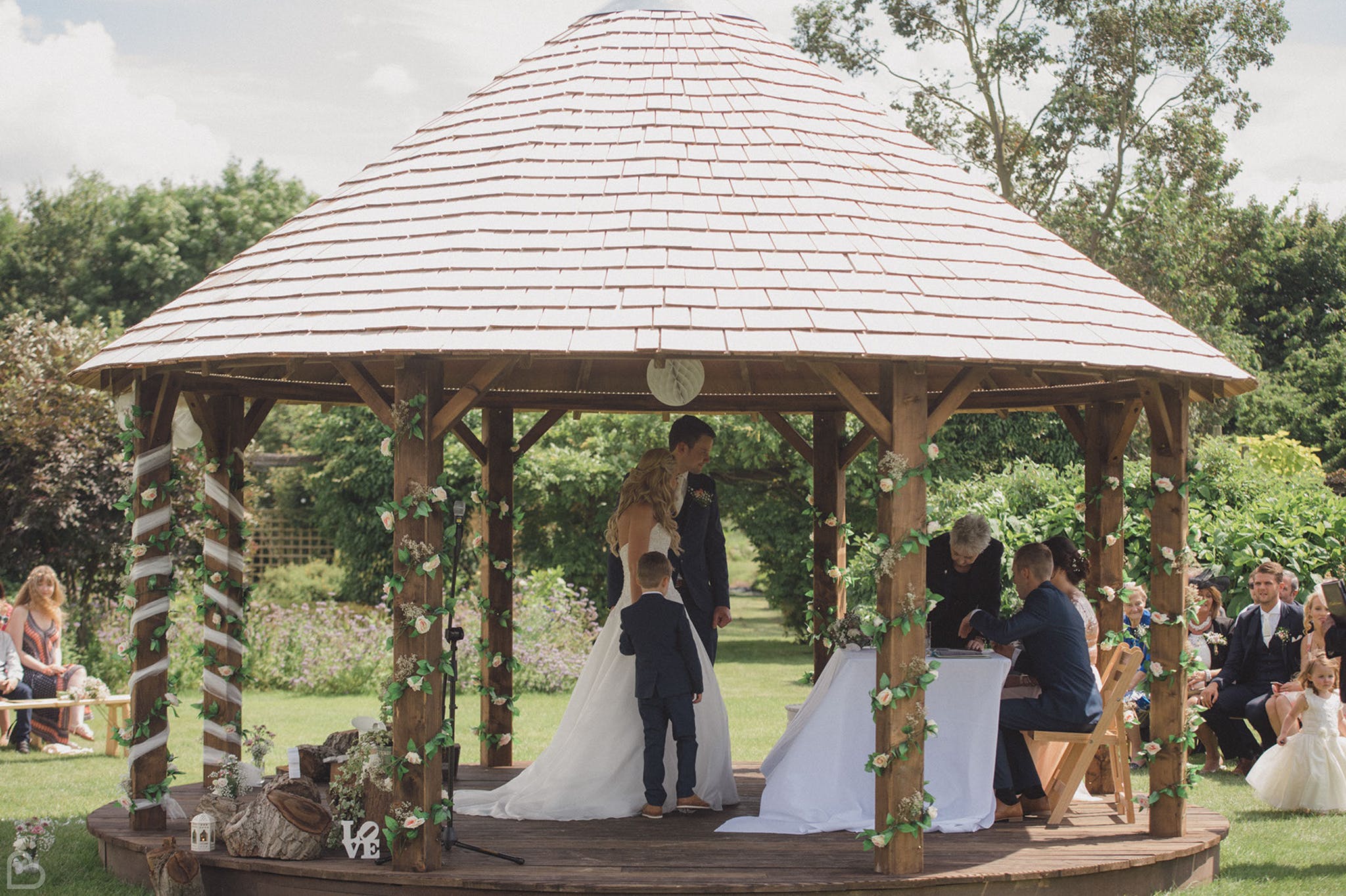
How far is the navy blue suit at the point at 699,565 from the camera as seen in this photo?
325 inches

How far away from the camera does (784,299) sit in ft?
21.0

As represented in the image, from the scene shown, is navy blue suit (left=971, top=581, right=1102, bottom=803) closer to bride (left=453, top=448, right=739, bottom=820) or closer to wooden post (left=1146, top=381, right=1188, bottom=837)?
wooden post (left=1146, top=381, right=1188, bottom=837)

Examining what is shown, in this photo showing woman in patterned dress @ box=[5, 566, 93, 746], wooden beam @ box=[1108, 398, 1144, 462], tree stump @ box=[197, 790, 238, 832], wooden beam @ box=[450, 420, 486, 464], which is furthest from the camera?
woman in patterned dress @ box=[5, 566, 93, 746]

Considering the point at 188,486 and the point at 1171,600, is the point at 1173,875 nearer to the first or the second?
the point at 1171,600

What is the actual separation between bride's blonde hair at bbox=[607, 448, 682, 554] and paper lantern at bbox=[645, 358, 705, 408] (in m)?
0.58

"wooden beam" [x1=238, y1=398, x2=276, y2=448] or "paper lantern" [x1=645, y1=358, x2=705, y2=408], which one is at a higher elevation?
"paper lantern" [x1=645, y1=358, x2=705, y2=408]

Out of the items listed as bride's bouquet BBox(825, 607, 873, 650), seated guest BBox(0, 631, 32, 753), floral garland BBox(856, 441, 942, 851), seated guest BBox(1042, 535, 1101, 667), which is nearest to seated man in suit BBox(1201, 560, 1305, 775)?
seated guest BBox(1042, 535, 1101, 667)

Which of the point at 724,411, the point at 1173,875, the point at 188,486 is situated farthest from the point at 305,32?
the point at 1173,875

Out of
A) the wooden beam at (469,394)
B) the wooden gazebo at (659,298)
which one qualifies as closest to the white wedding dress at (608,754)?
the wooden gazebo at (659,298)

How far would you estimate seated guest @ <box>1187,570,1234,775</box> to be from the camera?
1074 cm

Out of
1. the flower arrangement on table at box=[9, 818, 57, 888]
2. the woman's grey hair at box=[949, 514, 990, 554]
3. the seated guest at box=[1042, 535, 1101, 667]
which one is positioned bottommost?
the flower arrangement on table at box=[9, 818, 57, 888]

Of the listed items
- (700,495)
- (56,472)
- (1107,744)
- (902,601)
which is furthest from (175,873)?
(56,472)

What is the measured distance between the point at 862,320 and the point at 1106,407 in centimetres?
328

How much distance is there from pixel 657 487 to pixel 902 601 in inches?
75.5
